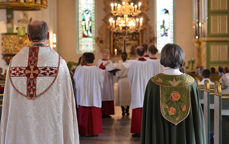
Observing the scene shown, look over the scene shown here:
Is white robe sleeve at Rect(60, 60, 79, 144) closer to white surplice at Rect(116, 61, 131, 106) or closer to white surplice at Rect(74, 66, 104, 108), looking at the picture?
white surplice at Rect(74, 66, 104, 108)

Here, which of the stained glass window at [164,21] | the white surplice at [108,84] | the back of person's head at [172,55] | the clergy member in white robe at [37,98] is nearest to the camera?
the back of person's head at [172,55]

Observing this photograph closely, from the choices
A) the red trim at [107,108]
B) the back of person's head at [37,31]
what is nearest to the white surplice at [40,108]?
the back of person's head at [37,31]

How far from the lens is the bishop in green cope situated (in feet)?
11.8

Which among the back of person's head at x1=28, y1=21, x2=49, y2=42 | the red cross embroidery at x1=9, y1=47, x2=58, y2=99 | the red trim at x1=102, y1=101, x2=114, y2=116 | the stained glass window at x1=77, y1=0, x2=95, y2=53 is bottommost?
the red trim at x1=102, y1=101, x2=114, y2=116

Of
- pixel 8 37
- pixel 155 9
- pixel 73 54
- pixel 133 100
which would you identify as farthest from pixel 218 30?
pixel 133 100

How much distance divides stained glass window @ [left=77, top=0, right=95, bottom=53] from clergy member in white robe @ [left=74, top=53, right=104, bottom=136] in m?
13.2

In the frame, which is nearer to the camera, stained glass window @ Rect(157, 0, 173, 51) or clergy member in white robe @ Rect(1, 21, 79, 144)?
clergy member in white robe @ Rect(1, 21, 79, 144)

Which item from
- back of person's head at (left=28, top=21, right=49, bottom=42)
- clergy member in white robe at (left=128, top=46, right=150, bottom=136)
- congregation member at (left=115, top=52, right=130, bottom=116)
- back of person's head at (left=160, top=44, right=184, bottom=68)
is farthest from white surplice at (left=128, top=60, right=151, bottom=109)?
back of person's head at (left=28, top=21, right=49, bottom=42)

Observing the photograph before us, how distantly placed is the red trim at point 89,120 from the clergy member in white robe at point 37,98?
12.8ft

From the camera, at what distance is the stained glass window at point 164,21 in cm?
2066

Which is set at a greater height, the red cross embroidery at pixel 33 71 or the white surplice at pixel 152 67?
the red cross embroidery at pixel 33 71

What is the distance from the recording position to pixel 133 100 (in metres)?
7.52

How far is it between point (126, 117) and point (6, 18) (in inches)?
306

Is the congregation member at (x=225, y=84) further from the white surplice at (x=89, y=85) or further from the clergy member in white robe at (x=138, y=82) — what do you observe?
the white surplice at (x=89, y=85)
